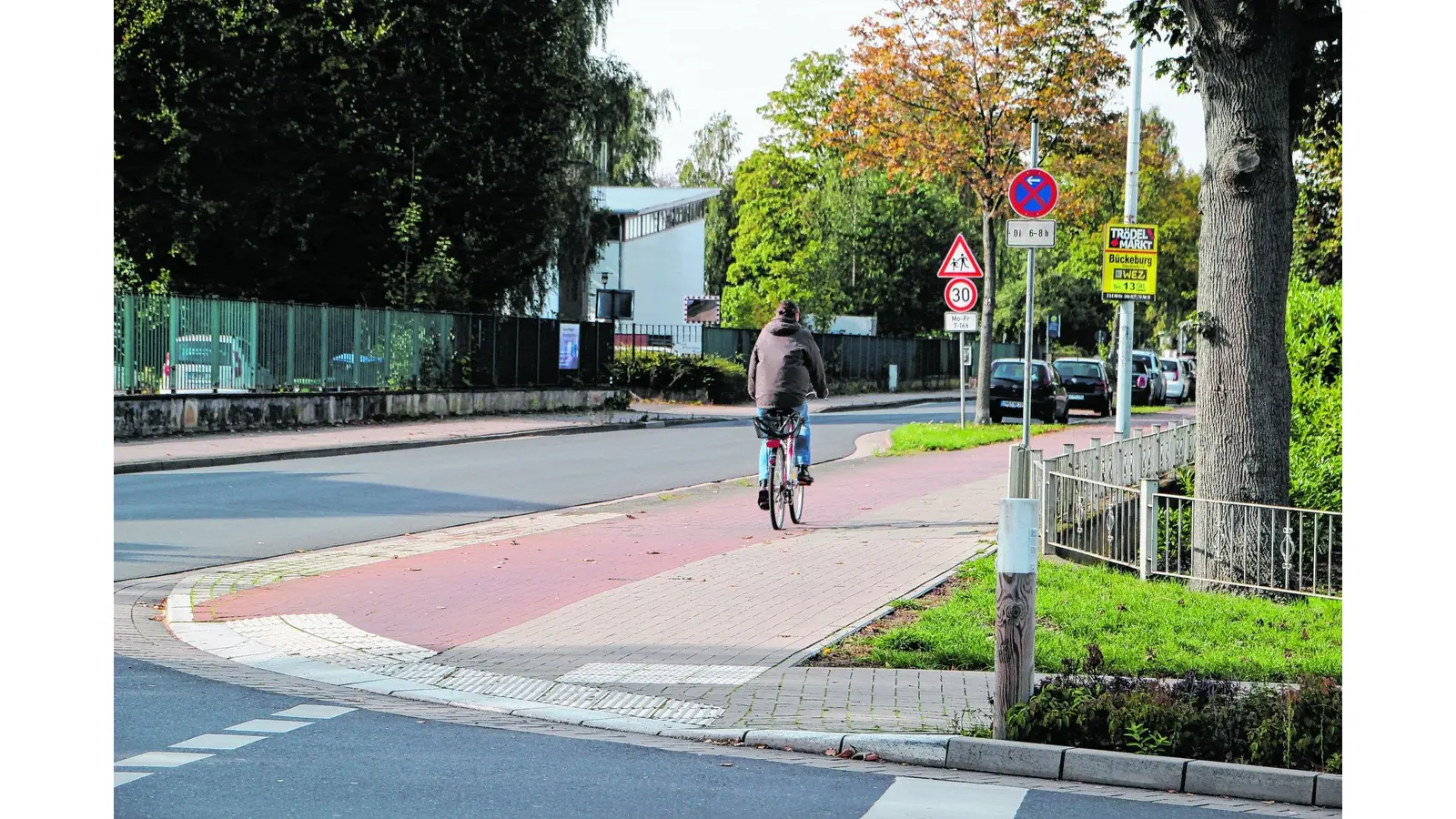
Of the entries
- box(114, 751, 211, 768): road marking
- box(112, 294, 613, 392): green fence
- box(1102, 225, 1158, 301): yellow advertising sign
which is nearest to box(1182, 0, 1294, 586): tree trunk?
box(114, 751, 211, 768): road marking

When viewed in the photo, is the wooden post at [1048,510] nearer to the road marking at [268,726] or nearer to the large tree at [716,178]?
the road marking at [268,726]

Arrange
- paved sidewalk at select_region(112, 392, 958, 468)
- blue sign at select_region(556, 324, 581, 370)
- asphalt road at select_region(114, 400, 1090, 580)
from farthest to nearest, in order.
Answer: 1. blue sign at select_region(556, 324, 581, 370)
2. paved sidewalk at select_region(112, 392, 958, 468)
3. asphalt road at select_region(114, 400, 1090, 580)

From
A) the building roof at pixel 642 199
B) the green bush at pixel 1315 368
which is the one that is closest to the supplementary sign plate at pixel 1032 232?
the green bush at pixel 1315 368

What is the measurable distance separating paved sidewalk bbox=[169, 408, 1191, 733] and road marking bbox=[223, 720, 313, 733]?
0.92 m

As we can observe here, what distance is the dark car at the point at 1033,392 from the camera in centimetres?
3341

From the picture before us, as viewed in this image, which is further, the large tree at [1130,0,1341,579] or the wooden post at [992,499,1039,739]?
the large tree at [1130,0,1341,579]

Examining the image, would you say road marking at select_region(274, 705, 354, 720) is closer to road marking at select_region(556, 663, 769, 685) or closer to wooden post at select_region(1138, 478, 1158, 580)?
road marking at select_region(556, 663, 769, 685)

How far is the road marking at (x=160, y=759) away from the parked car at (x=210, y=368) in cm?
1991

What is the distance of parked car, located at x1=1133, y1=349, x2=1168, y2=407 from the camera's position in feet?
152
